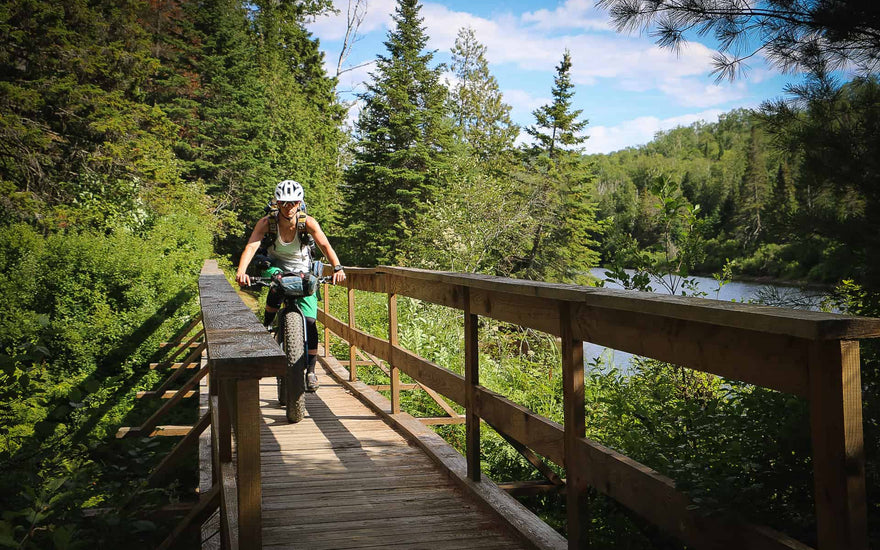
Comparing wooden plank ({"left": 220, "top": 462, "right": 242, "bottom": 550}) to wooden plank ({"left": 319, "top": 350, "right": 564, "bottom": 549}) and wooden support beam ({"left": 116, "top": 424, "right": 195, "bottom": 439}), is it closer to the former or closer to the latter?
wooden plank ({"left": 319, "top": 350, "right": 564, "bottom": 549})

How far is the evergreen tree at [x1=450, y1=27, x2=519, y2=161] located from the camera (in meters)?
40.0

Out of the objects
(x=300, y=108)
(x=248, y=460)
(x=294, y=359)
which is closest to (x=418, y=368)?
(x=294, y=359)

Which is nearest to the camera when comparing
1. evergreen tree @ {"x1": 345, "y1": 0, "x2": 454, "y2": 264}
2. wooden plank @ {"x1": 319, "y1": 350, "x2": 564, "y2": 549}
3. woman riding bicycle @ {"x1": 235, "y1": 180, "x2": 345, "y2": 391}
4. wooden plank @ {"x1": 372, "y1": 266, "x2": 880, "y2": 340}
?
wooden plank @ {"x1": 372, "y1": 266, "x2": 880, "y2": 340}

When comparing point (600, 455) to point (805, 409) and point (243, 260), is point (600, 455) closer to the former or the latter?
point (805, 409)

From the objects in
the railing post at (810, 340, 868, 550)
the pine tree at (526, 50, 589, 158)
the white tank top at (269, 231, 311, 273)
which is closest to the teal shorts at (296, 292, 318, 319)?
the white tank top at (269, 231, 311, 273)

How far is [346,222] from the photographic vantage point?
29.3m

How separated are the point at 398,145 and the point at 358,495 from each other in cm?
2571

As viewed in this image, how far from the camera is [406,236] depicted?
27500 millimetres

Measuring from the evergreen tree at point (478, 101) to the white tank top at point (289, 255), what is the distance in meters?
35.0

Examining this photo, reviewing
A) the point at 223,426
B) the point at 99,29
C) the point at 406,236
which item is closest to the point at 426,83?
the point at 406,236

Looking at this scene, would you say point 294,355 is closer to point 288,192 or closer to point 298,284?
point 298,284

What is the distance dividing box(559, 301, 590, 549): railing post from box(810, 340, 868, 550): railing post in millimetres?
1097

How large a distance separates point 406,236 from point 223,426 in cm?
2433

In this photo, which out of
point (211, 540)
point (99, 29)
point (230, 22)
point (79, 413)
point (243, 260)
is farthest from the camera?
point (230, 22)
